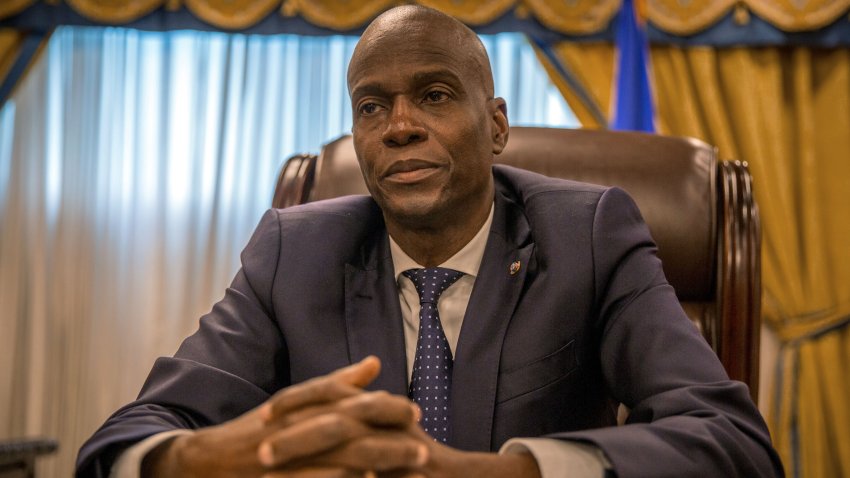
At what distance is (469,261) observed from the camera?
164cm

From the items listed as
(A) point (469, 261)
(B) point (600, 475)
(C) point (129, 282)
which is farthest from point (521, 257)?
(C) point (129, 282)

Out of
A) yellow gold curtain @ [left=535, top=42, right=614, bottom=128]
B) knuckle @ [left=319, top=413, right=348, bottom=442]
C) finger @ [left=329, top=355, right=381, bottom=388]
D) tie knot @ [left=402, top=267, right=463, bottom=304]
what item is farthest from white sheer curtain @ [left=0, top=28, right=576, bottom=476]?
knuckle @ [left=319, top=413, right=348, bottom=442]

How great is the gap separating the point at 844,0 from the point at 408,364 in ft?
8.38

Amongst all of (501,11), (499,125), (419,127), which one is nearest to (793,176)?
(501,11)

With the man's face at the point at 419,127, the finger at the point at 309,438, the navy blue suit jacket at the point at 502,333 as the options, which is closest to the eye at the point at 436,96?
the man's face at the point at 419,127

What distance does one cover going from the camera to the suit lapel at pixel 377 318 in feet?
4.92

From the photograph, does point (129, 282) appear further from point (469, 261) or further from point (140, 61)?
point (469, 261)

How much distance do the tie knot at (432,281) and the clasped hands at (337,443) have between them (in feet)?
1.54

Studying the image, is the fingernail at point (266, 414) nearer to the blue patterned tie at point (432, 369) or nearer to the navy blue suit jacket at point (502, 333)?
the navy blue suit jacket at point (502, 333)

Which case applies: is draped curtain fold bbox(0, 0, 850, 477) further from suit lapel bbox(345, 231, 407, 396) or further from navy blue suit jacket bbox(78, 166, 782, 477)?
suit lapel bbox(345, 231, 407, 396)

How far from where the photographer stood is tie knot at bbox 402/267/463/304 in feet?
5.17

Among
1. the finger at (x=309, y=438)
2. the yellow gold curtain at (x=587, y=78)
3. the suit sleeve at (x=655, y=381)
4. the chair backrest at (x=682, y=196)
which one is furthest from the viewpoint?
the yellow gold curtain at (x=587, y=78)

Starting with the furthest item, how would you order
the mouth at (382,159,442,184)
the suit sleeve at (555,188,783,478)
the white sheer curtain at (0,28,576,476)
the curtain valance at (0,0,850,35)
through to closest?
1. the white sheer curtain at (0,28,576,476)
2. the curtain valance at (0,0,850,35)
3. the mouth at (382,159,442,184)
4. the suit sleeve at (555,188,783,478)

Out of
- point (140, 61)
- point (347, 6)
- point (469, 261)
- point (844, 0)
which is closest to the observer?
point (469, 261)
